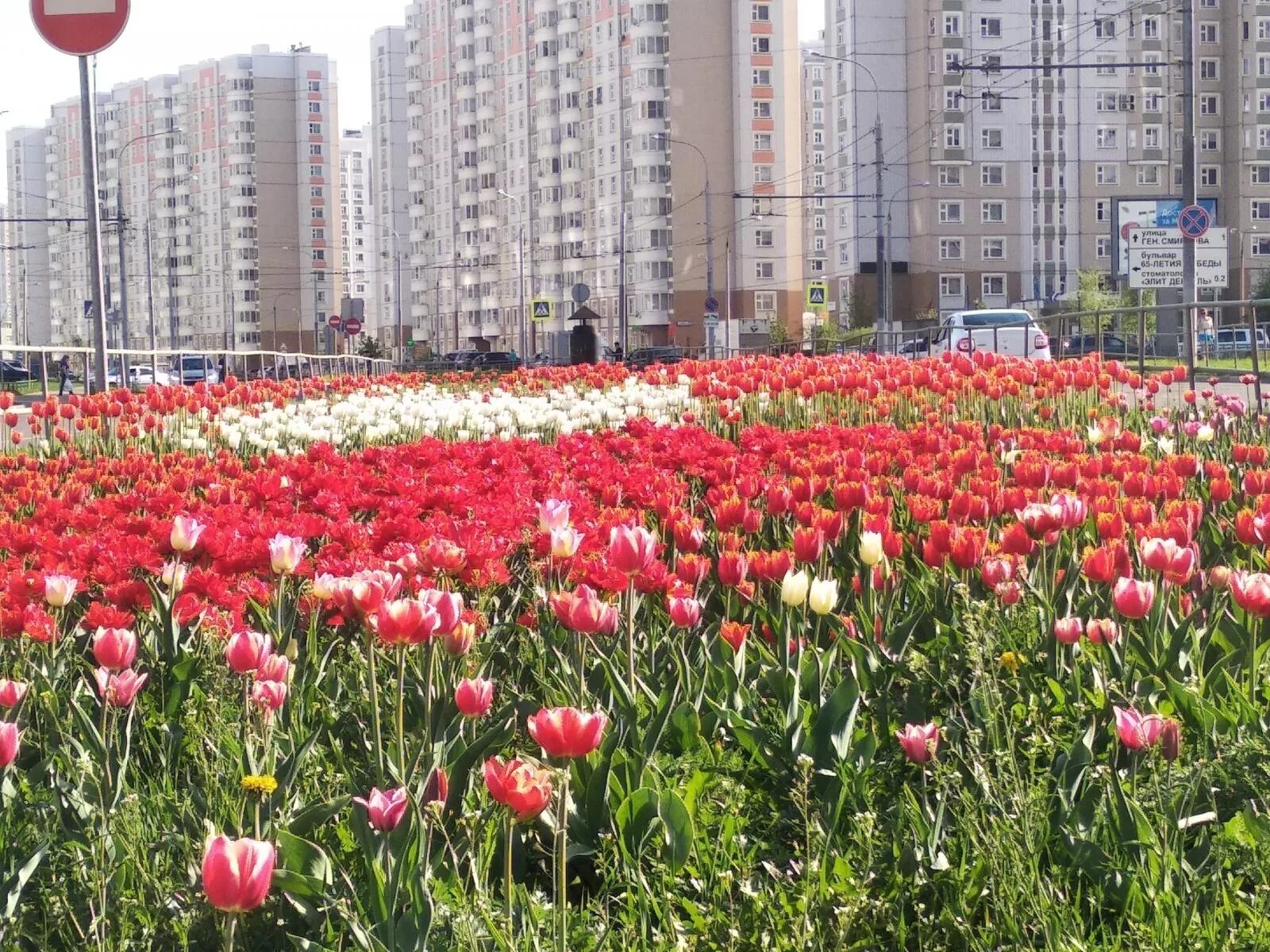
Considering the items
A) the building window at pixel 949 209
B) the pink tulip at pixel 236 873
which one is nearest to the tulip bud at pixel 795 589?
the pink tulip at pixel 236 873

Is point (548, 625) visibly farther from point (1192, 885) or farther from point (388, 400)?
point (388, 400)

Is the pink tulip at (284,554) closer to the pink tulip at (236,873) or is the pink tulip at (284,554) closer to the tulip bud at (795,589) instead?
the tulip bud at (795,589)

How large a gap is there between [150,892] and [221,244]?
449ft

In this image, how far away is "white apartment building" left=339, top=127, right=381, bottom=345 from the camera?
5241 inches

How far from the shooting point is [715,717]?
10.7 feet

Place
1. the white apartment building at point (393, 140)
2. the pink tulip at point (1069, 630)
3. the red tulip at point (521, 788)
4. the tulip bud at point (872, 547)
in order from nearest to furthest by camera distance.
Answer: the red tulip at point (521, 788) → the pink tulip at point (1069, 630) → the tulip bud at point (872, 547) → the white apartment building at point (393, 140)

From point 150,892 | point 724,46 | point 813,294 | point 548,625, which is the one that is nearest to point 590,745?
point 150,892

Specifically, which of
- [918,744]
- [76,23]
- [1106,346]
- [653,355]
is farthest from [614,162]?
[918,744]

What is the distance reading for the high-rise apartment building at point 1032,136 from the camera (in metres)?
82.7

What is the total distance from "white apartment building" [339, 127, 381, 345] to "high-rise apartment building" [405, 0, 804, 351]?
15476 mm

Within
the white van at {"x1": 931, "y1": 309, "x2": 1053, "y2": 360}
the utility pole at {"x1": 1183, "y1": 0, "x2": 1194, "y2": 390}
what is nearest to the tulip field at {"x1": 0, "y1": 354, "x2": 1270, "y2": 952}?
the utility pole at {"x1": 1183, "y1": 0, "x2": 1194, "y2": 390}

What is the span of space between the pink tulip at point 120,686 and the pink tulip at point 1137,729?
1616mm

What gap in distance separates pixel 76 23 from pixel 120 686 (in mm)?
9716

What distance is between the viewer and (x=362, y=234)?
15988 cm
